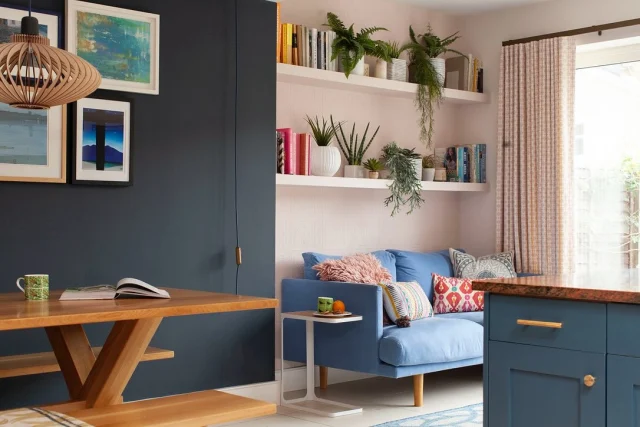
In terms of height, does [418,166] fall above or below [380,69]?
below

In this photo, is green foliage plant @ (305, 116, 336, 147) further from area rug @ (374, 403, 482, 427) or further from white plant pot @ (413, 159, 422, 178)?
area rug @ (374, 403, 482, 427)

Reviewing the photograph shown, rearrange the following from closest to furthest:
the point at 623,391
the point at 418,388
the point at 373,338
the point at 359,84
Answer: the point at 623,391 → the point at 373,338 → the point at 418,388 → the point at 359,84

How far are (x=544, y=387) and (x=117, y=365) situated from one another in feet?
4.76

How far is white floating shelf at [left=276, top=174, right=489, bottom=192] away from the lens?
5.23m

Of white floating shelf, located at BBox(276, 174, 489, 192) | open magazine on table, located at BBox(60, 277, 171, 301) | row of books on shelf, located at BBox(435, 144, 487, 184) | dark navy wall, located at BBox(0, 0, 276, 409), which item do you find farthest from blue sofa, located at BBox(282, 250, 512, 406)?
open magazine on table, located at BBox(60, 277, 171, 301)

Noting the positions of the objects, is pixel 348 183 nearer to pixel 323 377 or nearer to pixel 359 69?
pixel 359 69

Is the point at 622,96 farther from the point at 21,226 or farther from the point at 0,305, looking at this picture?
the point at 0,305

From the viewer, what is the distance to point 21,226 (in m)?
3.97

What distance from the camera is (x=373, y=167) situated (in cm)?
581

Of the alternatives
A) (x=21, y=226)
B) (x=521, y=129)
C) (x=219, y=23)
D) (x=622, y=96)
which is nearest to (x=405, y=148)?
(x=521, y=129)

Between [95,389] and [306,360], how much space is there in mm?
2238

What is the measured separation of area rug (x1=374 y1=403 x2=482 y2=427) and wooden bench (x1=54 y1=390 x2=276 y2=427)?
66.1 inches

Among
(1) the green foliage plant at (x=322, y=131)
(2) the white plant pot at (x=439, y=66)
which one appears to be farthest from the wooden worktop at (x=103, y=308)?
(2) the white plant pot at (x=439, y=66)

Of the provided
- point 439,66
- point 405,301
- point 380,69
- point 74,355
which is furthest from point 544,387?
point 439,66
